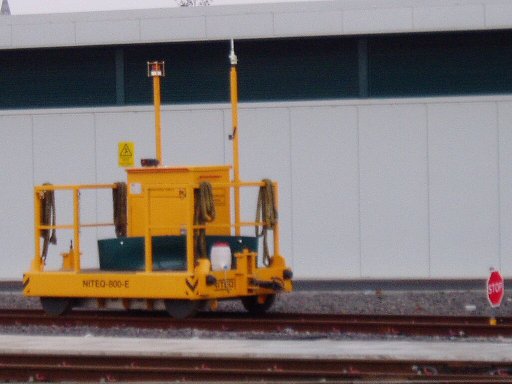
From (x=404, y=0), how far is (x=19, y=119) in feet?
27.4

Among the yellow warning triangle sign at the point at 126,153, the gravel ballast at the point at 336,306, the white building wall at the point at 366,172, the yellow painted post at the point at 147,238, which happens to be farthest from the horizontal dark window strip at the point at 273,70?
the yellow painted post at the point at 147,238

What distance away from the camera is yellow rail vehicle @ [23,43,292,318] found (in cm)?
1927

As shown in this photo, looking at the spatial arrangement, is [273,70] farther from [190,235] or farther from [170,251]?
[190,235]

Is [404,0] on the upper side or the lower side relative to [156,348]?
upper

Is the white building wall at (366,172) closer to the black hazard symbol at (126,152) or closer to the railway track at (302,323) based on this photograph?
the black hazard symbol at (126,152)

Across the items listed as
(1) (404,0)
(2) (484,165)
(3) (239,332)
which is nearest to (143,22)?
(1) (404,0)

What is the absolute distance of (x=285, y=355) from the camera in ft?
47.3

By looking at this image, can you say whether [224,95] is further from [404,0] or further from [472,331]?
[472,331]

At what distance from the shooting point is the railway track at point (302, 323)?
17172mm

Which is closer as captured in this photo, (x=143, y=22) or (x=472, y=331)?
(x=472, y=331)

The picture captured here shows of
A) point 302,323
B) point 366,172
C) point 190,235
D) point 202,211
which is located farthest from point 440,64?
point 302,323

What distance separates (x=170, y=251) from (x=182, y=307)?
113 cm

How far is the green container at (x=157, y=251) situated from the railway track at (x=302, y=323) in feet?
2.44

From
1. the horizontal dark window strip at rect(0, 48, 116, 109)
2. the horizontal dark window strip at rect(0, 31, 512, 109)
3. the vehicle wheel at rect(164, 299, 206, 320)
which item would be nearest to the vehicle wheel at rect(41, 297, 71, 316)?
the vehicle wheel at rect(164, 299, 206, 320)
